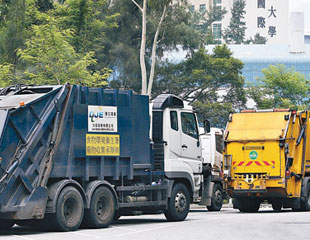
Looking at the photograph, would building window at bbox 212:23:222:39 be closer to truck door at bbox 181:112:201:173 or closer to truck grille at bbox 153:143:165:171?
truck door at bbox 181:112:201:173

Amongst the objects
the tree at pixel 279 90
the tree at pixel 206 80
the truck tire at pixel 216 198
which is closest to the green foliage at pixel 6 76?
the truck tire at pixel 216 198

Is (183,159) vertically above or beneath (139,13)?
beneath

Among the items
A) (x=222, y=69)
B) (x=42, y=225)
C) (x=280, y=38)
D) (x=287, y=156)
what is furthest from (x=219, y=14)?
(x=42, y=225)

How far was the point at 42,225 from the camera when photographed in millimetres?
16953

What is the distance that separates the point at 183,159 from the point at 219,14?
105 meters

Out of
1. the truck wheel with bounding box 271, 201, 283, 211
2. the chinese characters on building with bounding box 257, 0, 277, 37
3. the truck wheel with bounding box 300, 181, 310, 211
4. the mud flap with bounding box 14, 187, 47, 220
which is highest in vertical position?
the chinese characters on building with bounding box 257, 0, 277, 37

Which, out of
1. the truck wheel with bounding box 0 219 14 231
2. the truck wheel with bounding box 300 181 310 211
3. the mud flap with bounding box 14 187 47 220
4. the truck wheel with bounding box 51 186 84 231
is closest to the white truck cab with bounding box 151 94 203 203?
the truck wheel with bounding box 51 186 84 231

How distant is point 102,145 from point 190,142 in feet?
12.2

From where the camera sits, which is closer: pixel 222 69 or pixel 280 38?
pixel 222 69

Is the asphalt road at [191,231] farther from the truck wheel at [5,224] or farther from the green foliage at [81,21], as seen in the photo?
the green foliage at [81,21]

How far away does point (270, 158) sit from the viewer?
24.9m

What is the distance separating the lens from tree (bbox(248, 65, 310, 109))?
6275cm

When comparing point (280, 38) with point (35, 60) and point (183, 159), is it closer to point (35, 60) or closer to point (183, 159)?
point (35, 60)

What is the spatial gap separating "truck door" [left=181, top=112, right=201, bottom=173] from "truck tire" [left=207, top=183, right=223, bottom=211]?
5.25 meters
